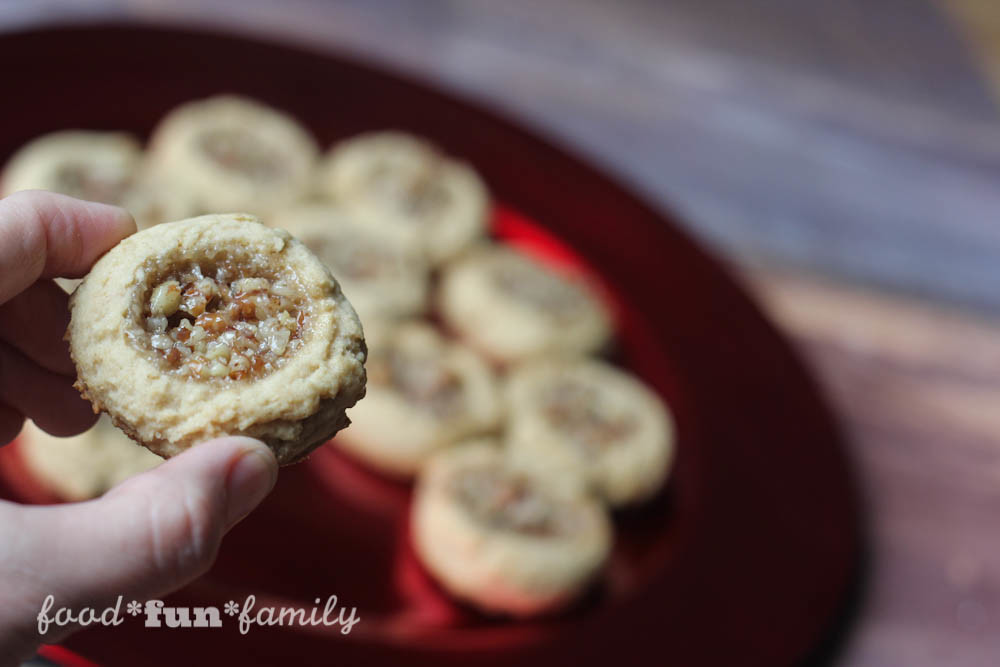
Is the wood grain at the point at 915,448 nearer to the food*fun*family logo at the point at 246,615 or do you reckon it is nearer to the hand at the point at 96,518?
the food*fun*family logo at the point at 246,615

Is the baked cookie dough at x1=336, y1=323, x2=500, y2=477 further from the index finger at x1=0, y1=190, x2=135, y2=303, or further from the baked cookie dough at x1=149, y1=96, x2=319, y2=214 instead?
the index finger at x1=0, y1=190, x2=135, y2=303

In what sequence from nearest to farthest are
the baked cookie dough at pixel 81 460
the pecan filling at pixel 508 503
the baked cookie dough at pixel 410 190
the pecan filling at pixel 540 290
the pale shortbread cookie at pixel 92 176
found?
the baked cookie dough at pixel 81 460 < the pecan filling at pixel 508 503 < the pale shortbread cookie at pixel 92 176 < the pecan filling at pixel 540 290 < the baked cookie dough at pixel 410 190

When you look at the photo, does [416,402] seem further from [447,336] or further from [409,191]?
[409,191]

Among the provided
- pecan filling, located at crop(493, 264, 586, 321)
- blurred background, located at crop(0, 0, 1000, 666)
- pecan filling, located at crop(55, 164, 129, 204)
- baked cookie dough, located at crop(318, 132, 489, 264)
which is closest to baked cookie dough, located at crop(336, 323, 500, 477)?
pecan filling, located at crop(493, 264, 586, 321)

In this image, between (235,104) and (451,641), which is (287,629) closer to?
(451,641)

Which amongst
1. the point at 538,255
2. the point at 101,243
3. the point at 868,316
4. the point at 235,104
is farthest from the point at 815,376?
the point at 101,243

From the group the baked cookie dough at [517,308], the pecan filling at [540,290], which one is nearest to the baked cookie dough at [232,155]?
the baked cookie dough at [517,308]
